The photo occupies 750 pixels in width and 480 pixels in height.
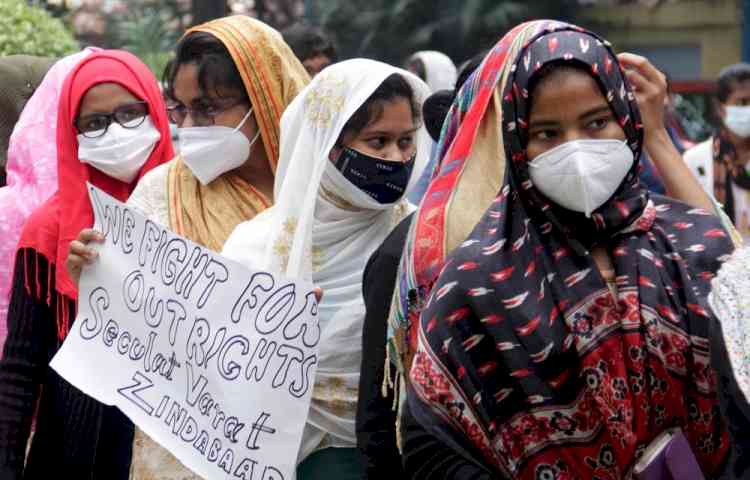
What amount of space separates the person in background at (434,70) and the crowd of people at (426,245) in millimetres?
3473

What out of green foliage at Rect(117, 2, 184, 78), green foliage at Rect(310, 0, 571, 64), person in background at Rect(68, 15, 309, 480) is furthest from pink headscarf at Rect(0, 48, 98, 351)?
green foliage at Rect(310, 0, 571, 64)

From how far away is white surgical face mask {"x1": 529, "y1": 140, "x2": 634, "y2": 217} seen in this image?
9.52 ft

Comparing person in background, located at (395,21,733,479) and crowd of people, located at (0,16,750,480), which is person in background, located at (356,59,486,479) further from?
person in background, located at (395,21,733,479)

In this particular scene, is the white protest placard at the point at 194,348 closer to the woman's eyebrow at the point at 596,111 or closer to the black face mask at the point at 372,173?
the black face mask at the point at 372,173

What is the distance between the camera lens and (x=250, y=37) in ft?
15.0

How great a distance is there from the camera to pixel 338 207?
4051 millimetres

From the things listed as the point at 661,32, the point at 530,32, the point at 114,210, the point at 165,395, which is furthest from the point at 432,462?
the point at 661,32

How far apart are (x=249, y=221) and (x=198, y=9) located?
4.95m

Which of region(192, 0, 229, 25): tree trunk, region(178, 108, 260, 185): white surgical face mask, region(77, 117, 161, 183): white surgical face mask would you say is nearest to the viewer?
region(178, 108, 260, 185): white surgical face mask

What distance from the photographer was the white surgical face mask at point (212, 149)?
4.41 m

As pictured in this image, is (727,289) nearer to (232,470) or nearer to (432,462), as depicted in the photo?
(432,462)

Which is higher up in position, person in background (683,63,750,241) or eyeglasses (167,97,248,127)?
eyeglasses (167,97,248,127)

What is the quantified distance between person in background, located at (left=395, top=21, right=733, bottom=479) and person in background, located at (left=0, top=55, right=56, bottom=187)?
3.35m

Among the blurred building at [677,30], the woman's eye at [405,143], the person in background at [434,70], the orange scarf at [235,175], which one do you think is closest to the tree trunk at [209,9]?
the person in background at [434,70]
